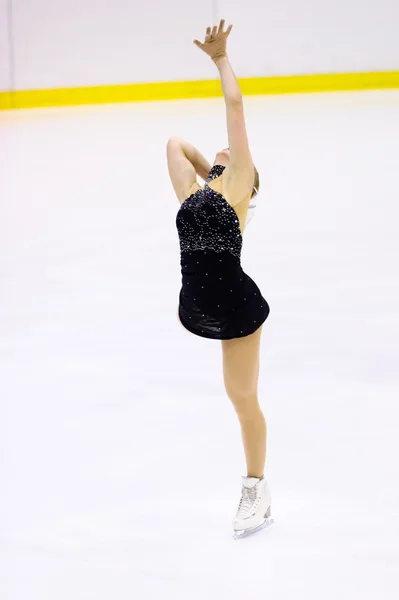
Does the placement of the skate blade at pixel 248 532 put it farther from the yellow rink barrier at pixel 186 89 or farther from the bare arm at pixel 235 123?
the yellow rink barrier at pixel 186 89

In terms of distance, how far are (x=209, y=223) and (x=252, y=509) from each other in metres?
0.92

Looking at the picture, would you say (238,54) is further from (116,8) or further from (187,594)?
(187,594)

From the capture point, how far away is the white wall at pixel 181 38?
13.2 metres

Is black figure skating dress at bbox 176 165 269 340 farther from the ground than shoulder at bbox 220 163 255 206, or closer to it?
closer to it

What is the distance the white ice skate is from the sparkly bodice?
0.77 m

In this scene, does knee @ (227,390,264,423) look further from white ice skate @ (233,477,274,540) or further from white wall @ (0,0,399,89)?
white wall @ (0,0,399,89)

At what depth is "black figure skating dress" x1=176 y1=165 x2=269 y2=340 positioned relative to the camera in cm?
253

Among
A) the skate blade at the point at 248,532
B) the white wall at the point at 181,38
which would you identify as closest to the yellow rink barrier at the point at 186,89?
the white wall at the point at 181,38

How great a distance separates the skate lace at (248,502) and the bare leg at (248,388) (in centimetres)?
5

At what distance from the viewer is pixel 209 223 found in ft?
8.29

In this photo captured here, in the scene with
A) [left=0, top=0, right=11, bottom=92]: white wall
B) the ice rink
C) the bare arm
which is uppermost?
the bare arm

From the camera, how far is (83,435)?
11.7ft

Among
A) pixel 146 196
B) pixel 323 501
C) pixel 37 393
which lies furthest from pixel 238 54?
pixel 323 501

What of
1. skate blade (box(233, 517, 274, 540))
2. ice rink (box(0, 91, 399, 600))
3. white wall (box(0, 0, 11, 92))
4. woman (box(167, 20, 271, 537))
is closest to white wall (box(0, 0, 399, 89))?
white wall (box(0, 0, 11, 92))
